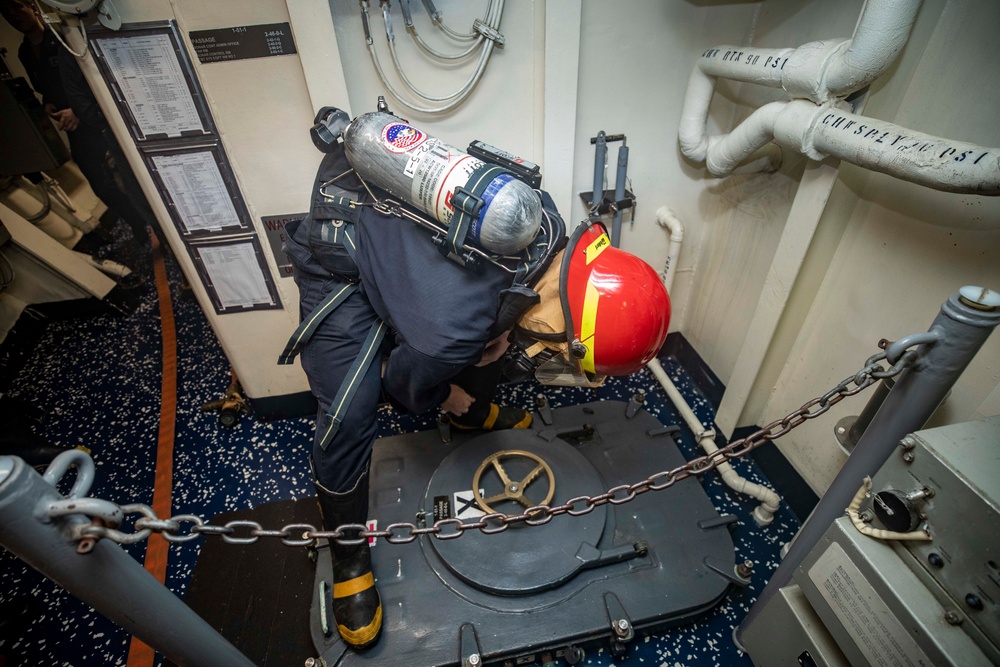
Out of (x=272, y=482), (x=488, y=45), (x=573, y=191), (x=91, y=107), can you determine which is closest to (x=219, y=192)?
(x=488, y=45)

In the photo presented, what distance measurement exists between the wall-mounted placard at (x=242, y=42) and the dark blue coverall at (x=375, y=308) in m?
0.50

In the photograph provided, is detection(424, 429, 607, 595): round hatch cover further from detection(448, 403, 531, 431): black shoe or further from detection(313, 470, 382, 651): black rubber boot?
detection(313, 470, 382, 651): black rubber boot

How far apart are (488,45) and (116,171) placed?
4.36 metres

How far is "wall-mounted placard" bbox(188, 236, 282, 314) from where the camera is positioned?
2635 millimetres

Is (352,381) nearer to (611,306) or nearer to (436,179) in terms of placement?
(436,179)

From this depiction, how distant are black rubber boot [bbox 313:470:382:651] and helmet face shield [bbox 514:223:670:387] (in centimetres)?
102

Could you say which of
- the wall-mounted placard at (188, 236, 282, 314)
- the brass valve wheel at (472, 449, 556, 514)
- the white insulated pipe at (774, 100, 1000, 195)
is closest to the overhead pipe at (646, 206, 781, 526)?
the brass valve wheel at (472, 449, 556, 514)

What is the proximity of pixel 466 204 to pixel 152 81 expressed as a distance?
162cm

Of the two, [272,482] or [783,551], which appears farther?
[272,482]

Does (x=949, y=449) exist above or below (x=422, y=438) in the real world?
above

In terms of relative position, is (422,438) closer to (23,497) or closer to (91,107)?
(23,497)

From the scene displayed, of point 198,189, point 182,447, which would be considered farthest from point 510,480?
point 182,447

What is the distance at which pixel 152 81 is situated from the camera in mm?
2105

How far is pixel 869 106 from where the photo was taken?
74.7 inches
